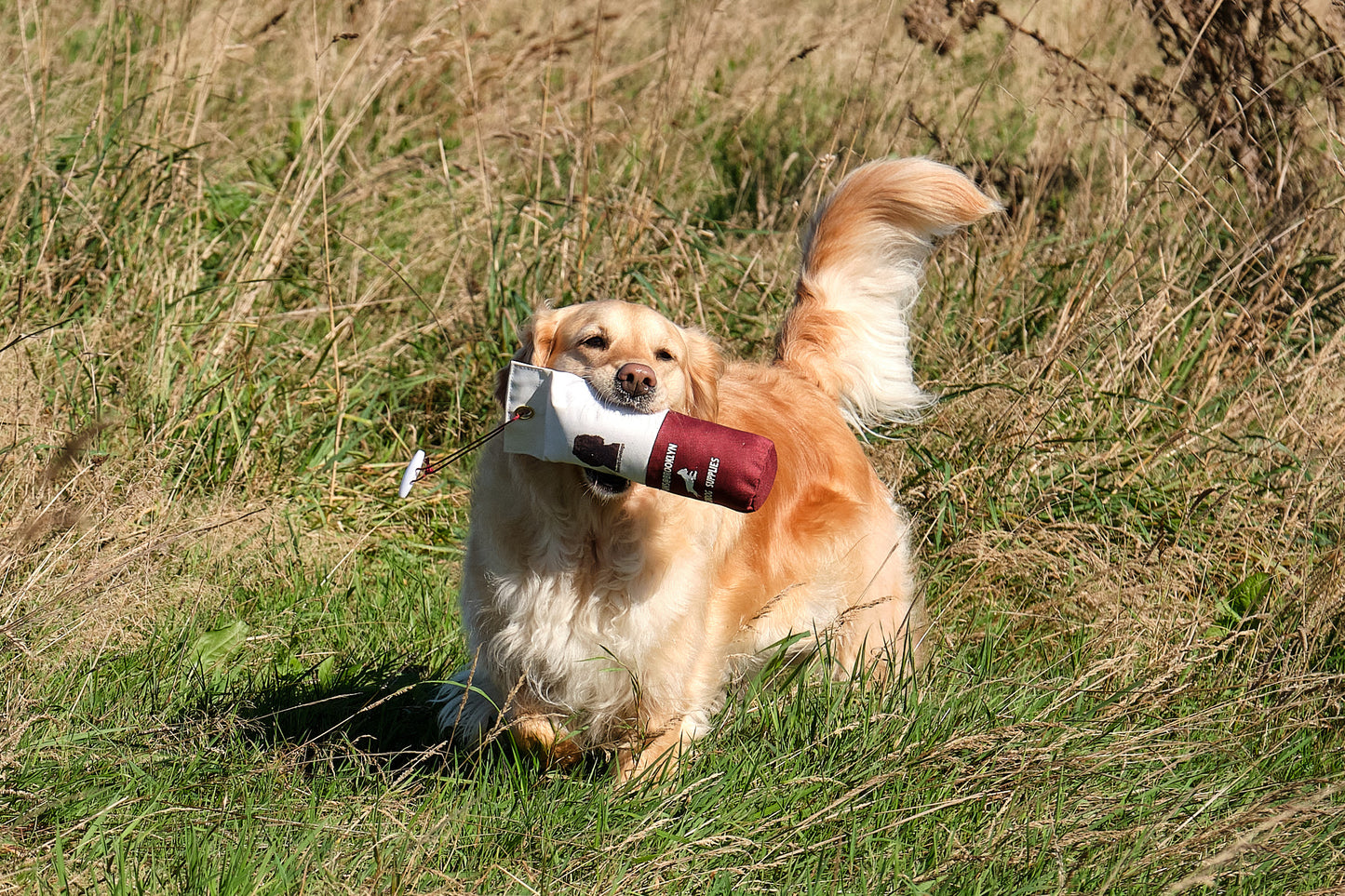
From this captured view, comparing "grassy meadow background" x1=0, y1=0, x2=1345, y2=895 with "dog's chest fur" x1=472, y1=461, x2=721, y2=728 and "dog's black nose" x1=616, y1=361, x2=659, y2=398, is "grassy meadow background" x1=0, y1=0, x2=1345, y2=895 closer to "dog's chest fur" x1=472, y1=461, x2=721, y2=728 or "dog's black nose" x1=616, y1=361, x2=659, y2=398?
"dog's chest fur" x1=472, y1=461, x2=721, y2=728

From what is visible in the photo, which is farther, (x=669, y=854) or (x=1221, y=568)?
(x=1221, y=568)

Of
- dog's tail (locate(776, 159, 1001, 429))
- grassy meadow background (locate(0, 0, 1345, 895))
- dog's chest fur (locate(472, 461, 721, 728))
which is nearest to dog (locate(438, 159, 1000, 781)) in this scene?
dog's chest fur (locate(472, 461, 721, 728))

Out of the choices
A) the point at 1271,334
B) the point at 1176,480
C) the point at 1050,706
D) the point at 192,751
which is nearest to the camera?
the point at 192,751

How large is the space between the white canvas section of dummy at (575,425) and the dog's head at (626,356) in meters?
0.06

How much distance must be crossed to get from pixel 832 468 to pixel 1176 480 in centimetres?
125

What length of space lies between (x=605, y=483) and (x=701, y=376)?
465 millimetres

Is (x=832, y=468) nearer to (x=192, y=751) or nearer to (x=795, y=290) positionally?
(x=795, y=290)

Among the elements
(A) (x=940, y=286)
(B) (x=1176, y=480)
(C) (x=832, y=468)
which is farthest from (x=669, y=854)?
Answer: (A) (x=940, y=286)

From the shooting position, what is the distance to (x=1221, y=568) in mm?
3896

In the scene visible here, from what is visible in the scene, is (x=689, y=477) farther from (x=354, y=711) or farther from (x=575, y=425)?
(x=354, y=711)

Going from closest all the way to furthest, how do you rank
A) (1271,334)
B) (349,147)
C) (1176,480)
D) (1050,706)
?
(1050,706), (1176,480), (1271,334), (349,147)

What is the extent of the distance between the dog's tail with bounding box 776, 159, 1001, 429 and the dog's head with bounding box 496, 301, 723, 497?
90 centimetres

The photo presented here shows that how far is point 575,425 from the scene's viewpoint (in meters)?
2.71

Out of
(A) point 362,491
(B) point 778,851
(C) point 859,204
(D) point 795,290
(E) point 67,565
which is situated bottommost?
(A) point 362,491
